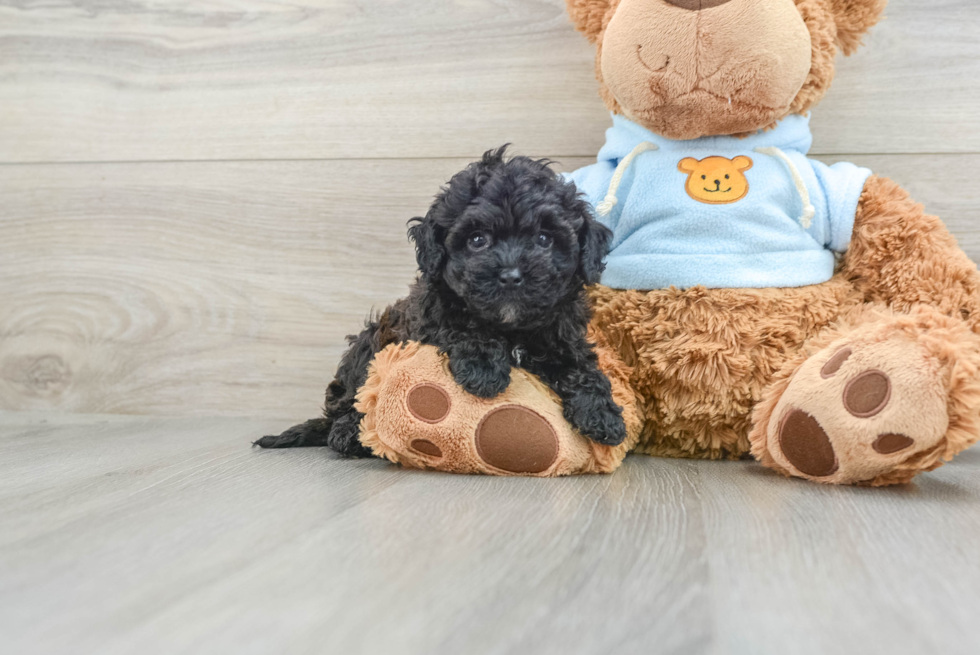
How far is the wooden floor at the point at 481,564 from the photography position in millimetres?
604

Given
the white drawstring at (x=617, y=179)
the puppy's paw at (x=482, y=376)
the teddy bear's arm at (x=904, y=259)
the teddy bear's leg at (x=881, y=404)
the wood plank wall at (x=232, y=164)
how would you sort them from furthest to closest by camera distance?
the wood plank wall at (x=232, y=164) < the white drawstring at (x=617, y=179) < the teddy bear's arm at (x=904, y=259) < the puppy's paw at (x=482, y=376) < the teddy bear's leg at (x=881, y=404)

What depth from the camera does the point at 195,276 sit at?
183cm

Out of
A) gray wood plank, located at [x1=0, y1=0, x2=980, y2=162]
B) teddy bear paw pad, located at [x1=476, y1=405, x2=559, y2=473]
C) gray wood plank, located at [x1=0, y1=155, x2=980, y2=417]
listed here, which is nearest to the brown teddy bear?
teddy bear paw pad, located at [x1=476, y1=405, x2=559, y2=473]

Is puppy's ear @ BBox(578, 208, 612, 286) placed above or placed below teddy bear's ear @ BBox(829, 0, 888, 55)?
below

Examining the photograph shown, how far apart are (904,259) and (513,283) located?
68 centimetres

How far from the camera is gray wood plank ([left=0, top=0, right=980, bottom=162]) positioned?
1.53 metres

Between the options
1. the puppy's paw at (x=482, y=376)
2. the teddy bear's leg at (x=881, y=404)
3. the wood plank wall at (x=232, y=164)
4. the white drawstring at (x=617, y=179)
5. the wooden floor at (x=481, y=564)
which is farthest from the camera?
the wood plank wall at (x=232, y=164)

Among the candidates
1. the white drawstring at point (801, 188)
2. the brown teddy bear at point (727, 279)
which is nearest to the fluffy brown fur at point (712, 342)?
the brown teddy bear at point (727, 279)

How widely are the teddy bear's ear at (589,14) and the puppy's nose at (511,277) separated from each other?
0.55 metres

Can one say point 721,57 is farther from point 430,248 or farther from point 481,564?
point 481,564

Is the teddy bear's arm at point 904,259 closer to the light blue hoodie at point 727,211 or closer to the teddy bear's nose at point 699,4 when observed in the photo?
the light blue hoodie at point 727,211

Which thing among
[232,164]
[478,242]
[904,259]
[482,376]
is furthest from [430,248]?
[232,164]

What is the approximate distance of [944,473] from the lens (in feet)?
4.06

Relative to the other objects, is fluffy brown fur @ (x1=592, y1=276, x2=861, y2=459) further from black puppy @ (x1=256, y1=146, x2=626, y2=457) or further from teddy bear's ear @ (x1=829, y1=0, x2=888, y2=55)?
teddy bear's ear @ (x1=829, y1=0, x2=888, y2=55)
